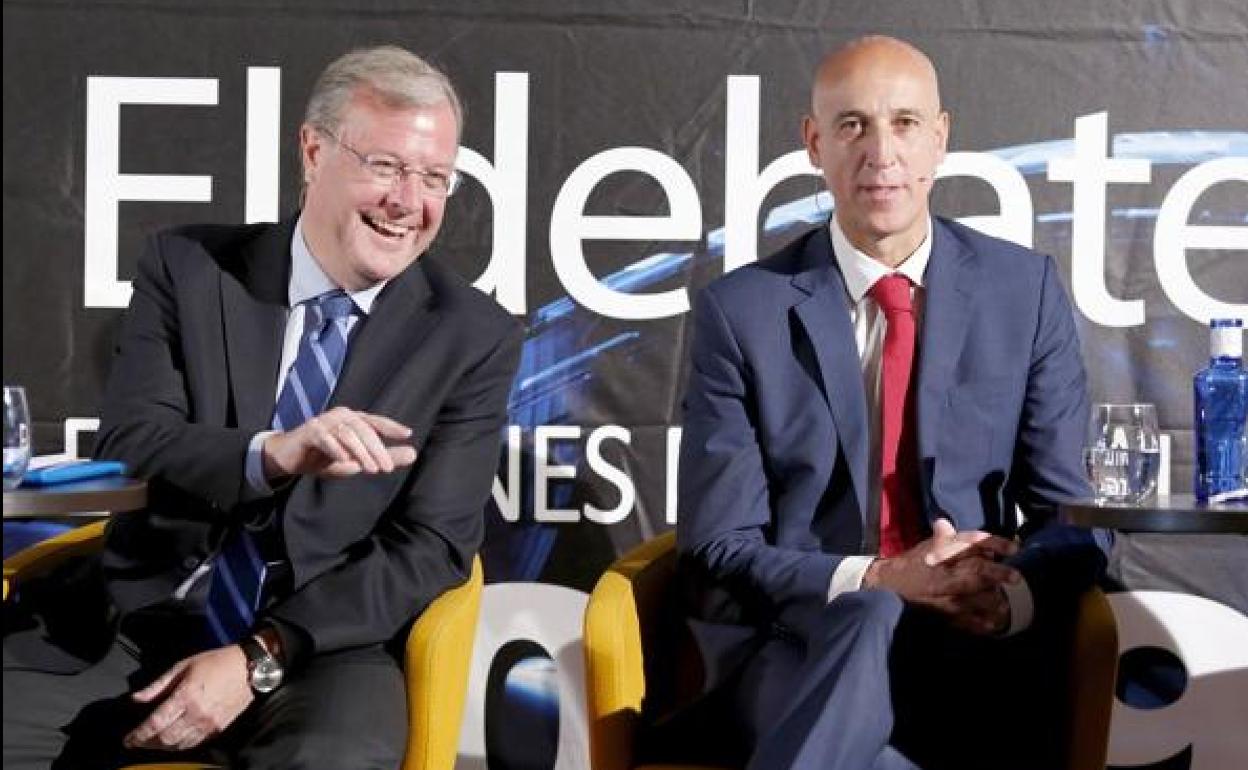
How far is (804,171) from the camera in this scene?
3.71 metres

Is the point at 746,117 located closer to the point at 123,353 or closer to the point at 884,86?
the point at 884,86

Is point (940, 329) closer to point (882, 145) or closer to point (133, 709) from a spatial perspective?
point (882, 145)

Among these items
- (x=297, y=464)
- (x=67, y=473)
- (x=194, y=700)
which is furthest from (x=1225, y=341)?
(x=67, y=473)

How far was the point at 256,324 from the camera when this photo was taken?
10.2ft

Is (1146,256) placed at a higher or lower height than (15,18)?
lower

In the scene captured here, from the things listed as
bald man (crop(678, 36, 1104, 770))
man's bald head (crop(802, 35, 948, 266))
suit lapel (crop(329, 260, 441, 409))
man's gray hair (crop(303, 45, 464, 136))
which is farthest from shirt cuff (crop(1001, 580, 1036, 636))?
man's gray hair (crop(303, 45, 464, 136))

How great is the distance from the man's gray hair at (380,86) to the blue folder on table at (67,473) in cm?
93

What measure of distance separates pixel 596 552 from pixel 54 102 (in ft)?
5.34

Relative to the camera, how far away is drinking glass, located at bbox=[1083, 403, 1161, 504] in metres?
2.76

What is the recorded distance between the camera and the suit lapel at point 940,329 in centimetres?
301

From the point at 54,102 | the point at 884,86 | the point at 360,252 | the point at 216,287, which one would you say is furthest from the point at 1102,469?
the point at 54,102

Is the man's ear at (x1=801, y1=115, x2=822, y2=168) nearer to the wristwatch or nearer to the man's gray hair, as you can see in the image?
the man's gray hair

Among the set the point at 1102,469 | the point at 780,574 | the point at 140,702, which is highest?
the point at 1102,469

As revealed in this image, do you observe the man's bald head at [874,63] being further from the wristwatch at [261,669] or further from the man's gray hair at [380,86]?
the wristwatch at [261,669]
